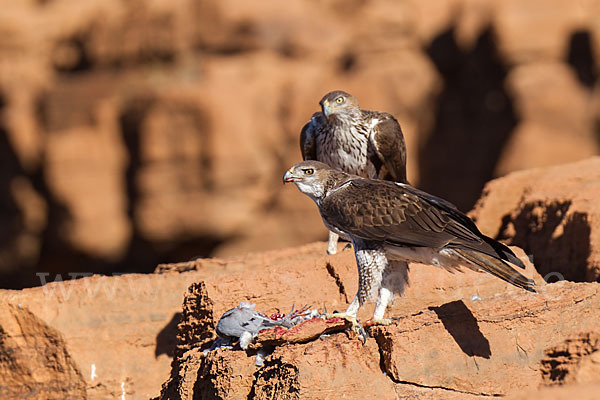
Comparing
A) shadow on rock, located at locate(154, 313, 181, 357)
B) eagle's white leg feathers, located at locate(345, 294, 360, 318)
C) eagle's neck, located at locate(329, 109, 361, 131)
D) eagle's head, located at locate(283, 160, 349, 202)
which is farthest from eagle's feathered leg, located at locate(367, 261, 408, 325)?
shadow on rock, located at locate(154, 313, 181, 357)

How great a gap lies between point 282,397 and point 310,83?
41.2 ft

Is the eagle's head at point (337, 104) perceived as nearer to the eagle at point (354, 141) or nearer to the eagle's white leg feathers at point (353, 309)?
the eagle at point (354, 141)

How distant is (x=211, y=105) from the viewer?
52.3 ft

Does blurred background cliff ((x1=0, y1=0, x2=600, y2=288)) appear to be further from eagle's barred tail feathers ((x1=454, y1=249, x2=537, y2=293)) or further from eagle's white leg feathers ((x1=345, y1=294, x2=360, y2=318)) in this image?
eagle's barred tail feathers ((x1=454, y1=249, x2=537, y2=293))

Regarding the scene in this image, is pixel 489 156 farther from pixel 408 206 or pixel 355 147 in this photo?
pixel 408 206

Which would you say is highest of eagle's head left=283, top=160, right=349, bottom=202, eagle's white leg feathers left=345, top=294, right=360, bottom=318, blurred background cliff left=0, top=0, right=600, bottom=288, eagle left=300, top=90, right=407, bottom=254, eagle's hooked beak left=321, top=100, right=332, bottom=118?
blurred background cliff left=0, top=0, right=600, bottom=288

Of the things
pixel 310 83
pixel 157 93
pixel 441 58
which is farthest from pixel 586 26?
pixel 157 93

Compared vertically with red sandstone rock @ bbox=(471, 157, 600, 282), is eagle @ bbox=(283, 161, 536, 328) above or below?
below

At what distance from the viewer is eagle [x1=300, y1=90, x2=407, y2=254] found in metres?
6.92

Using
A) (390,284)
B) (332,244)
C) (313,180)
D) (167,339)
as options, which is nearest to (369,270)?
(390,284)

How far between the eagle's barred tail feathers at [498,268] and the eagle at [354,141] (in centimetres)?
230

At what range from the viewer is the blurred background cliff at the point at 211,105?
1628 cm

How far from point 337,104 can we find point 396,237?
2327 mm

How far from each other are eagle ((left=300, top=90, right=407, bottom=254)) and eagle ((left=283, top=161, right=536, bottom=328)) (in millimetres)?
1705
